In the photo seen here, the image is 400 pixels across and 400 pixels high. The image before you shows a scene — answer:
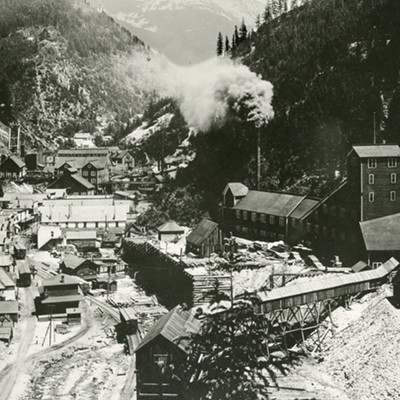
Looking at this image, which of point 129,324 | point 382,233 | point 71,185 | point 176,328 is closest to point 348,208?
point 382,233

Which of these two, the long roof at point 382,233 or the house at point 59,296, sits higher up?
the long roof at point 382,233

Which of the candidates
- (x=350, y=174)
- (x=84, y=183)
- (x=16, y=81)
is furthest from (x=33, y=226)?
(x=16, y=81)

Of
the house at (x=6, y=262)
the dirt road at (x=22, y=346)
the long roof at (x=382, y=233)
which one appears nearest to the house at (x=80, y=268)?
the dirt road at (x=22, y=346)

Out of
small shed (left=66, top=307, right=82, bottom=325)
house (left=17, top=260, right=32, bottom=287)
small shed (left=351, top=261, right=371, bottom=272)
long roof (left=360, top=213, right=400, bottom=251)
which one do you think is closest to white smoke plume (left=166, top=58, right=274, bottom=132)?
long roof (left=360, top=213, right=400, bottom=251)

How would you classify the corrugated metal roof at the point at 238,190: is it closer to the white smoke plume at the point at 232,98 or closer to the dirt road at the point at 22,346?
the white smoke plume at the point at 232,98

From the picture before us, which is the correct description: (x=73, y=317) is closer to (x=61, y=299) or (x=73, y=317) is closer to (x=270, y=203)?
(x=61, y=299)

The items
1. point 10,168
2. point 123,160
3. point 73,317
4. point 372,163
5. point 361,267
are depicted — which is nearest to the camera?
point 361,267

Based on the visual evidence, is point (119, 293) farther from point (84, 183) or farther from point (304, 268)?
point (84, 183)
